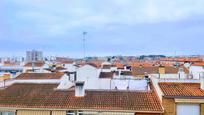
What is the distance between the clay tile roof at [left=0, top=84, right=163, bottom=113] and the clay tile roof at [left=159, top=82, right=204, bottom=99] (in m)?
1.16

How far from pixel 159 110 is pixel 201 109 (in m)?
2.75

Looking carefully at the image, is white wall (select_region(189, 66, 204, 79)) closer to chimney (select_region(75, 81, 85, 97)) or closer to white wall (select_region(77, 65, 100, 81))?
chimney (select_region(75, 81, 85, 97))

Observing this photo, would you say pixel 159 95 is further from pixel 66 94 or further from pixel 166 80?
pixel 66 94

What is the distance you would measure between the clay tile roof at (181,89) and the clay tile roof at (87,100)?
1.16 m

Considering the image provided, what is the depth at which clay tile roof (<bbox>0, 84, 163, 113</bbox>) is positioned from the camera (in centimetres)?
2284

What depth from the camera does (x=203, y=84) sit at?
76.1ft

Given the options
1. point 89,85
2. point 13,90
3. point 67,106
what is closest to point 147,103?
point 67,106

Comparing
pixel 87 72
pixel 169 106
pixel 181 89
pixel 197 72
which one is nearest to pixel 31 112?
pixel 169 106

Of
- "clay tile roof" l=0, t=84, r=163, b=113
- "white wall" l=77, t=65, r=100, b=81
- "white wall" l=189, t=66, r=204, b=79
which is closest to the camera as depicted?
"clay tile roof" l=0, t=84, r=163, b=113

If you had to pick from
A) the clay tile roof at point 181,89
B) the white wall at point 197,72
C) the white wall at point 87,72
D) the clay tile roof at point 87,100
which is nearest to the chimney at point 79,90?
the clay tile roof at point 87,100

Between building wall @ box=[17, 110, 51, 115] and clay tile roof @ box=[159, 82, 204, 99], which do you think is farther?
building wall @ box=[17, 110, 51, 115]

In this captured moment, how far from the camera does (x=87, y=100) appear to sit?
24.0m

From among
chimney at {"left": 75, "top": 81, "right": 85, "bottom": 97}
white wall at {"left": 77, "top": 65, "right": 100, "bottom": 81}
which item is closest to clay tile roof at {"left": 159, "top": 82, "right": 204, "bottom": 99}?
chimney at {"left": 75, "top": 81, "right": 85, "bottom": 97}

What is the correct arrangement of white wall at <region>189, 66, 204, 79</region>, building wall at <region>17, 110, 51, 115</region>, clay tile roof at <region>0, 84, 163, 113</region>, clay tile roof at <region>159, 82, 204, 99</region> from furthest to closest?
1. white wall at <region>189, 66, 204, 79</region>
2. building wall at <region>17, 110, 51, 115</region>
3. clay tile roof at <region>0, 84, 163, 113</region>
4. clay tile roof at <region>159, 82, 204, 99</region>
